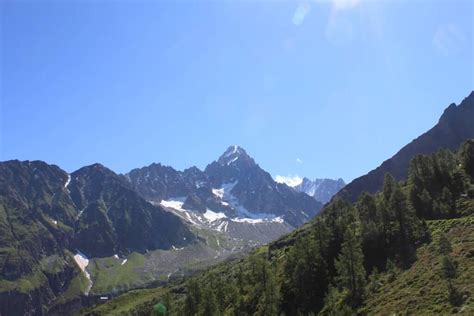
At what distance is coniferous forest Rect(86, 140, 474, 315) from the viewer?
69.4 m

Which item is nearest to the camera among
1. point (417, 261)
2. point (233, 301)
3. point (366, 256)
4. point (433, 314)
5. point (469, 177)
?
point (433, 314)

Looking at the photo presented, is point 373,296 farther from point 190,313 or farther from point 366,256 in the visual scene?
point 190,313

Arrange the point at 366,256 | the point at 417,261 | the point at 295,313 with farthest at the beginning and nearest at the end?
the point at 366,256 < the point at 295,313 < the point at 417,261

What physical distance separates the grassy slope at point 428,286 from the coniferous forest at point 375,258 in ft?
0.86

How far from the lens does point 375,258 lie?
316 feet

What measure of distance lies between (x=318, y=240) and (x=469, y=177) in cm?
5096

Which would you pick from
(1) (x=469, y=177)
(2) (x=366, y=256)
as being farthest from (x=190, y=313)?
(1) (x=469, y=177)

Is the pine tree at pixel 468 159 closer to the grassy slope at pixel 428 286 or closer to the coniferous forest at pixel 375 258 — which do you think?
the coniferous forest at pixel 375 258

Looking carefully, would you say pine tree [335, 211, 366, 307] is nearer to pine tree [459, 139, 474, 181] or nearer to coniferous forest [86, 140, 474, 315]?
coniferous forest [86, 140, 474, 315]

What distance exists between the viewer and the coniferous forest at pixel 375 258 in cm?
6944

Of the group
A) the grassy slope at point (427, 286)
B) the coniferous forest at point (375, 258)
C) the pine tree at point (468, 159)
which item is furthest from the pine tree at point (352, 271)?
the pine tree at point (468, 159)

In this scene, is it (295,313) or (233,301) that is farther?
(233,301)

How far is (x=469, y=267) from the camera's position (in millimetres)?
62719

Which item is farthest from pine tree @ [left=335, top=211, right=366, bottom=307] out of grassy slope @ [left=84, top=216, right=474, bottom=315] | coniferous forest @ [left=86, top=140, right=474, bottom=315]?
grassy slope @ [left=84, top=216, right=474, bottom=315]
